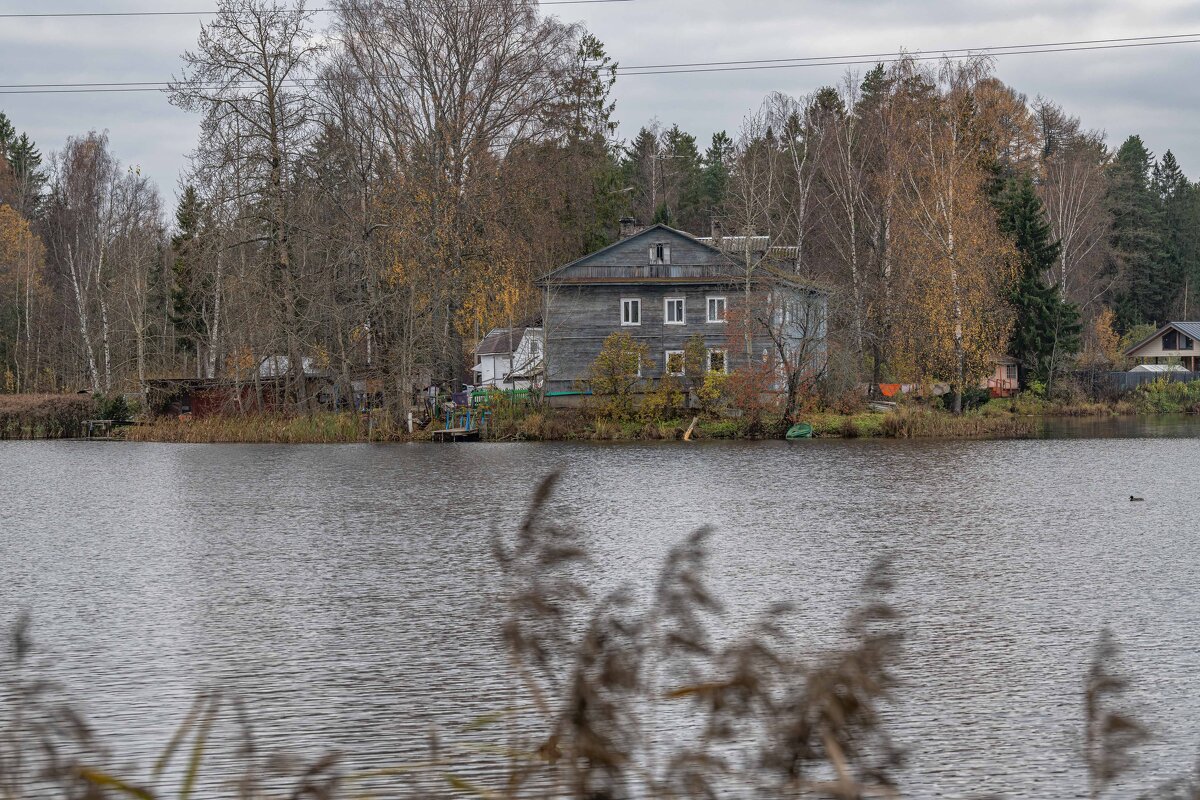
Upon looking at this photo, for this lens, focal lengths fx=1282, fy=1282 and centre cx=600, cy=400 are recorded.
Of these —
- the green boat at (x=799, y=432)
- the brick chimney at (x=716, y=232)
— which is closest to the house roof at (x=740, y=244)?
the brick chimney at (x=716, y=232)

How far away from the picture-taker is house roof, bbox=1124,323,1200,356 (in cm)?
8400

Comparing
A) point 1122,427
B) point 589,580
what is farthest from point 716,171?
point 589,580

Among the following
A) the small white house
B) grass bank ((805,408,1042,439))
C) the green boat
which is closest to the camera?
the green boat

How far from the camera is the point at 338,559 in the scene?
18906 mm

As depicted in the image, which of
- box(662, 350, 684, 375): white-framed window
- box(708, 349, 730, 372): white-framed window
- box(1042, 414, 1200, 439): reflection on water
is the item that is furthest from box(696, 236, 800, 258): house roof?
box(1042, 414, 1200, 439): reflection on water

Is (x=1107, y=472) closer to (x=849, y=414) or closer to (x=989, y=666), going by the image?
(x=849, y=414)

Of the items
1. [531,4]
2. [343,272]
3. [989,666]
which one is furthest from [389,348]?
[989,666]

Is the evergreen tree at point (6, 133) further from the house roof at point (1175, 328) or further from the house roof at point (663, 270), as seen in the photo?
the house roof at point (1175, 328)

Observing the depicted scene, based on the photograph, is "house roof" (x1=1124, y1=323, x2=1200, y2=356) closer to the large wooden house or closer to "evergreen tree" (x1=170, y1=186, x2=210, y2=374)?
the large wooden house

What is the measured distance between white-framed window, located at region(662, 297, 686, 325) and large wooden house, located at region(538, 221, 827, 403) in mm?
43

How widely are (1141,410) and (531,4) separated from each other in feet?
120

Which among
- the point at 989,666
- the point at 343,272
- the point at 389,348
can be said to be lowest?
the point at 989,666

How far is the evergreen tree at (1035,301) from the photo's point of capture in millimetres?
61000

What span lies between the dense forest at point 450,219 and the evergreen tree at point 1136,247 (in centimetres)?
1976
